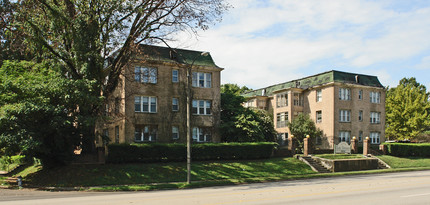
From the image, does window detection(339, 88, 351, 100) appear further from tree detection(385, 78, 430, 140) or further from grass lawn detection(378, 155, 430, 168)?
tree detection(385, 78, 430, 140)

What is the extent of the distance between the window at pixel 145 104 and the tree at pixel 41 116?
9920 millimetres

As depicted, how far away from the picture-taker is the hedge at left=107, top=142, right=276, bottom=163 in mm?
27969

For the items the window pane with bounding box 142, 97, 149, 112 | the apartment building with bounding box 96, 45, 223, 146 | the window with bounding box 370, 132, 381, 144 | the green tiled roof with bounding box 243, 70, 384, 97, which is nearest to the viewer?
the apartment building with bounding box 96, 45, 223, 146

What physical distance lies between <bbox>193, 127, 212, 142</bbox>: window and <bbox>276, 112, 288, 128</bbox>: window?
657 inches

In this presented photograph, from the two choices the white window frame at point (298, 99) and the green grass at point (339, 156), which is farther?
the white window frame at point (298, 99)

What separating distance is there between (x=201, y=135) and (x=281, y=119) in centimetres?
1835

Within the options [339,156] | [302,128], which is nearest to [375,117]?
[302,128]

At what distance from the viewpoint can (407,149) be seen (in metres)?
41.4

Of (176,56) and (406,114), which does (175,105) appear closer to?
(176,56)

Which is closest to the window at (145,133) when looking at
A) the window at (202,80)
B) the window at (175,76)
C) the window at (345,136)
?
the window at (175,76)

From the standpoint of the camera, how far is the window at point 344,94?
47406 mm

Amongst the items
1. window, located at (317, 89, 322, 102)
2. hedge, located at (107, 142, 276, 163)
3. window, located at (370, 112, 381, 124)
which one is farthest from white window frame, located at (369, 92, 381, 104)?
Result: hedge, located at (107, 142, 276, 163)

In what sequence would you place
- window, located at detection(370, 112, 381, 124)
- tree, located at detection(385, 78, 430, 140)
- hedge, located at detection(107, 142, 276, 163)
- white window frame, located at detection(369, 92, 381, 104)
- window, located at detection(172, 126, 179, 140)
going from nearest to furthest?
hedge, located at detection(107, 142, 276, 163), window, located at detection(172, 126, 179, 140), window, located at detection(370, 112, 381, 124), white window frame, located at detection(369, 92, 381, 104), tree, located at detection(385, 78, 430, 140)

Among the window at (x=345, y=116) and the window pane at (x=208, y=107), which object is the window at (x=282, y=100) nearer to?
the window at (x=345, y=116)
